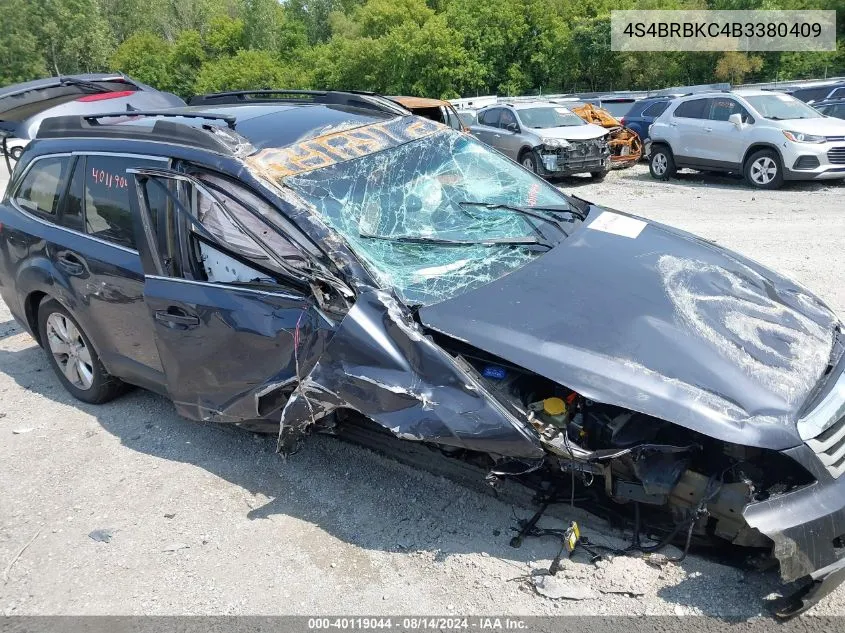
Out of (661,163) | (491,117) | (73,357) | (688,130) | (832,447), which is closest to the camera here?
(832,447)

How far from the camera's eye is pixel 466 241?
11.5 feet

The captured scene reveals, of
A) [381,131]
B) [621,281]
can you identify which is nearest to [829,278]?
[621,281]

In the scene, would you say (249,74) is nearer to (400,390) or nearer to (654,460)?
(400,390)

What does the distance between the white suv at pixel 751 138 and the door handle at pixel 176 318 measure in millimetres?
10831

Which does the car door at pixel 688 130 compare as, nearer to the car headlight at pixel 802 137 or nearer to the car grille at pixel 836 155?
the car headlight at pixel 802 137

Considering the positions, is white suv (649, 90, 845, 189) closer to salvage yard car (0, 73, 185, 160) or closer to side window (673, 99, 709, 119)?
side window (673, 99, 709, 119)

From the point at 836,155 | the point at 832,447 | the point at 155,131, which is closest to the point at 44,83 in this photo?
the point at 155,131

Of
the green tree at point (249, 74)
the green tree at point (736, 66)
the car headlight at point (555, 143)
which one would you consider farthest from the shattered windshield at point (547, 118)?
the green tree at point (249, 74)

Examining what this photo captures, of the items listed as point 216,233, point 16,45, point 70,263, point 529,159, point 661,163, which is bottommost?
point 661,163

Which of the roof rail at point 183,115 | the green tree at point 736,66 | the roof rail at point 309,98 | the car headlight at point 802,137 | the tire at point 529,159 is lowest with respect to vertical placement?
the green tree at point 736,66

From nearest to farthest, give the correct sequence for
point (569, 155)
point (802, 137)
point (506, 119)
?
point (802, 137) → point (569, 155) → point (506, 119)

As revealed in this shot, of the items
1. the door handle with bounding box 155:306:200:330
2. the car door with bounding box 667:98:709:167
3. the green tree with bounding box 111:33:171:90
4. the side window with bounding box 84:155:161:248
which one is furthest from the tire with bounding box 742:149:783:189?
the green tree with bounding box 111:33:171:90

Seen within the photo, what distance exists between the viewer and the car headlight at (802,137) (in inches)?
439

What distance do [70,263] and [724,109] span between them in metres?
11.5
